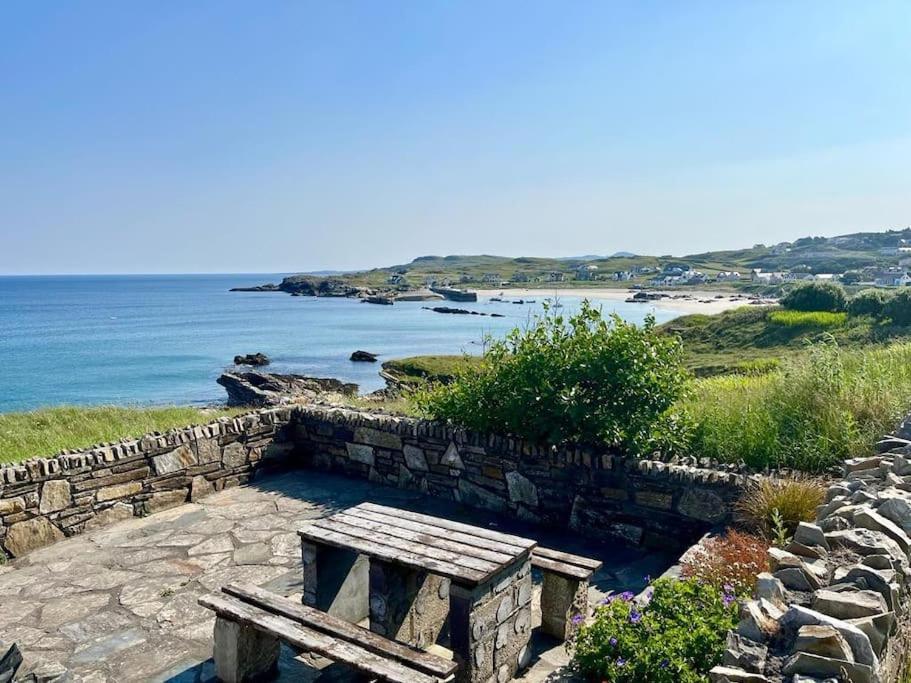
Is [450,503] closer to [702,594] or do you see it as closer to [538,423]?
[538,423]

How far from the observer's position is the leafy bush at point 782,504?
441 centimetres

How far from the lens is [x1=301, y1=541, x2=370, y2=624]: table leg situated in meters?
4.23

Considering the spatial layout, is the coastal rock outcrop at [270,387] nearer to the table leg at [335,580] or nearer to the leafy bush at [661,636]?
the table leg at [335,580]

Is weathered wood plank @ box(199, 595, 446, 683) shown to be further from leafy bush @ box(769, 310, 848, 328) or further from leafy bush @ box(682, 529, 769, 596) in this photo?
leafy bush @ box(769, 310, 848, 328)

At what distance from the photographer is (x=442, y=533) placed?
4031 millimetres

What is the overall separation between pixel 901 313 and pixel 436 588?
27563 millimetres

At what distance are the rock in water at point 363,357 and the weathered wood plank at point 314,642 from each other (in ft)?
125

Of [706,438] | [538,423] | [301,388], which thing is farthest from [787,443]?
[301,388]

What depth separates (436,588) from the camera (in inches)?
171

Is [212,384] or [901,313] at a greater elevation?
[901,313]

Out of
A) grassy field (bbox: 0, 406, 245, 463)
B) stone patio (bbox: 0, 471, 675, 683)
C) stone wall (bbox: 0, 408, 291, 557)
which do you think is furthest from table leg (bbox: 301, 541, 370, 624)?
grassy field (bbox: 0, 406, 245, 463)

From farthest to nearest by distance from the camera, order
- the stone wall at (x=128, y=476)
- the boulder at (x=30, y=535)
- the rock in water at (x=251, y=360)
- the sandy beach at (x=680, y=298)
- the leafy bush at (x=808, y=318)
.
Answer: the sandy beach at (x=680, y=298) → the rock in water at (x=251, y=360) → the leafy bush at (x=808, y=318) → the stone wall at (x=128, y=476) → the boulder at (x=30, y=535)

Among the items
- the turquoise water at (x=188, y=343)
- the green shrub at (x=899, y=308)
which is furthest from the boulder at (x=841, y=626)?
the green shrub at (x=899, y=308)

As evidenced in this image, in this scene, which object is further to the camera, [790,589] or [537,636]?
[537,636]
